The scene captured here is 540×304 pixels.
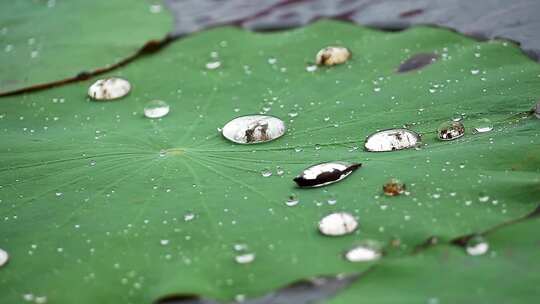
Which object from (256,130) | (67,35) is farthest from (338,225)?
(67,35)

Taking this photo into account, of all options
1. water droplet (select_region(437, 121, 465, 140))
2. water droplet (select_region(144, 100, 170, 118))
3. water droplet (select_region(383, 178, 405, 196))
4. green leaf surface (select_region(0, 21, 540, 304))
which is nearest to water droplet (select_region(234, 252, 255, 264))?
green leaf surface (select_region(0, 21, 540, 304))

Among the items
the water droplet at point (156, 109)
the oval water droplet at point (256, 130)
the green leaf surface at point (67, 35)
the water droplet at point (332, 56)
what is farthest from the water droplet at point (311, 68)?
the green leaf surface at point (67, 35)

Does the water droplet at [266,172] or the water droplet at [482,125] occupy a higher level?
the water droplet at [482,125]

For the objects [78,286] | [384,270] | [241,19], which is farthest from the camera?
[241,19]

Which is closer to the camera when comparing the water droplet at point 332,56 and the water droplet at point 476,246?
the water droplet at point 476,246

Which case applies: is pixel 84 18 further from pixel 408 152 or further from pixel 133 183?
pixel 408 152

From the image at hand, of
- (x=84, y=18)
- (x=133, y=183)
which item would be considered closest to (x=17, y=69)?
(x=84, y=18)

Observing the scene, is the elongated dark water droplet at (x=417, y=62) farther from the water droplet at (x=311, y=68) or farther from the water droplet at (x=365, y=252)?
the water droplet at (x=365, y=252)
